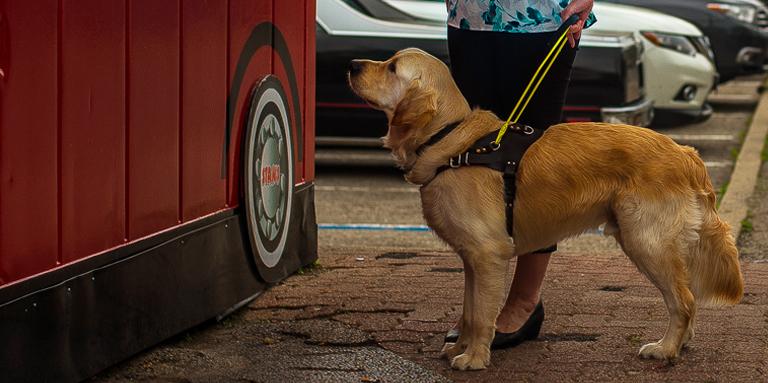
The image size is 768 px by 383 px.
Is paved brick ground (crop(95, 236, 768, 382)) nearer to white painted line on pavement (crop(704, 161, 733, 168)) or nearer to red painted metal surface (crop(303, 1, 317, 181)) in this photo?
red painted metal surface (crop(303, 1, 317, 181))

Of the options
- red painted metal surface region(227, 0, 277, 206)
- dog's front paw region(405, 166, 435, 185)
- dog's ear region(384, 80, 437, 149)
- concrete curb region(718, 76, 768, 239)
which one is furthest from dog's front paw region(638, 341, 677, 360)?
concrete curb region(718, 76, 768, 239)

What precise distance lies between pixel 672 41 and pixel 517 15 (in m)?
7.63

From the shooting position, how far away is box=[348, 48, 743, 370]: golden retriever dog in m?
4.48

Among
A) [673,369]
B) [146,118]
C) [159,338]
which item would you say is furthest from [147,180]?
[673,369]

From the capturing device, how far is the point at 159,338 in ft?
15.2

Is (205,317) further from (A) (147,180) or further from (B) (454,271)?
(B) (454,271)

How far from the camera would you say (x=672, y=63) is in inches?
467

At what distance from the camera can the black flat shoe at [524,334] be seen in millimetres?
4871

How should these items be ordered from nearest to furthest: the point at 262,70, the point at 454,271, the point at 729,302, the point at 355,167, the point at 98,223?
1. the point at 98,223
2. the point at 729,302
3. the point at 262,70
4. the point at 454,271
5. the point at 355,167

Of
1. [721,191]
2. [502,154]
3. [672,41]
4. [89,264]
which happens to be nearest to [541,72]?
[502,154]

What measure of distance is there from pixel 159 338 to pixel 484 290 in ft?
3.76

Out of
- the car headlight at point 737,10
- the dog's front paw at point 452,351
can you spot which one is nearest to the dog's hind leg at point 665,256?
the dog's front paw at point 452,351

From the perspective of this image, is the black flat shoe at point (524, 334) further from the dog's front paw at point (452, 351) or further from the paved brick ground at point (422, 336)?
the dog's front paw at point (452, 351)

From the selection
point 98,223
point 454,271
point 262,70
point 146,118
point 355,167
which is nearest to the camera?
point 98,223
